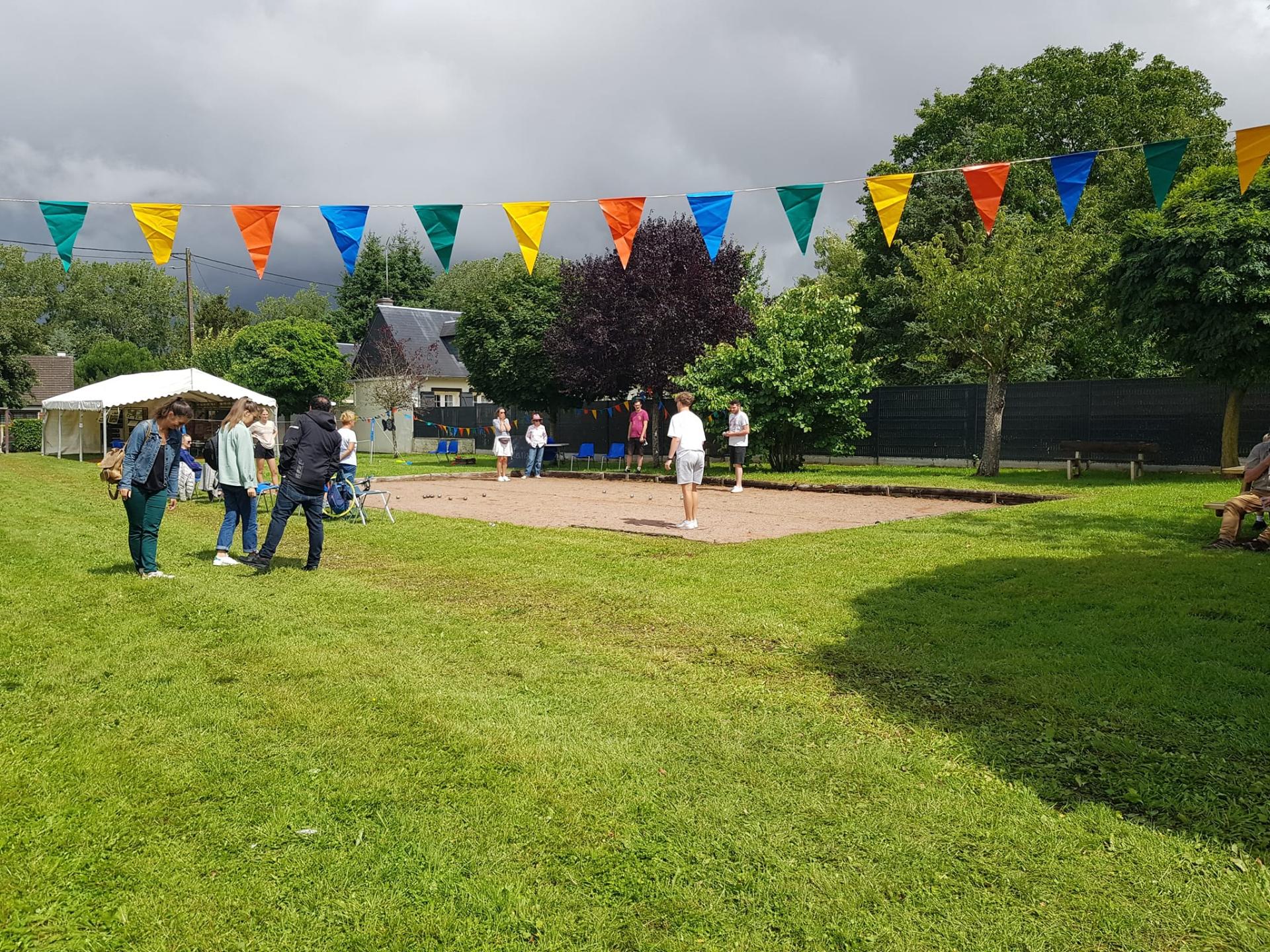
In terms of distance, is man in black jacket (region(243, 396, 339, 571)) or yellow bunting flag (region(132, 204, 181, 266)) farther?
yellow bunting flag (region(132, 204, 181, 266))

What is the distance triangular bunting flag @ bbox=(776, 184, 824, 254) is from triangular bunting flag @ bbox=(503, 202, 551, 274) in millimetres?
3017

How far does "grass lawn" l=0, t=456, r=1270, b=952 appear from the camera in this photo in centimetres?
265

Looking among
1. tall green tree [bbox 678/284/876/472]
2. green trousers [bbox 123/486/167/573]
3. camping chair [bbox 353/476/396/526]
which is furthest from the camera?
tall green tree [bbox 678/284/876/472]

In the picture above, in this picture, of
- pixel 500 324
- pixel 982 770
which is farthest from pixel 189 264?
pixel 982 770

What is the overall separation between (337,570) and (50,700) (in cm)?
387

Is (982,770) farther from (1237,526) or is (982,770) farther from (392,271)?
(392,271)

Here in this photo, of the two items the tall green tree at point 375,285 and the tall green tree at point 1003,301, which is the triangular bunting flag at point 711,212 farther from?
the tall green tree at point 375,285

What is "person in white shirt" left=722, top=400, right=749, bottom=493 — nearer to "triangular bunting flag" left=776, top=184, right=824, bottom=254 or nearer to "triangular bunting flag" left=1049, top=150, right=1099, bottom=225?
"triangular bunting flag" left=776, top=184, right=824, bottom=254

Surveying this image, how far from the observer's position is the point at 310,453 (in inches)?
322

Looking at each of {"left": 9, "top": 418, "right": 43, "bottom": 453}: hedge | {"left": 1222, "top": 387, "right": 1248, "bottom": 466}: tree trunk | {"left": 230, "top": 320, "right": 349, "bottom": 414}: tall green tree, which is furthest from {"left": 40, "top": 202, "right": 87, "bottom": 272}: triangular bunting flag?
{"left": 9, "top": 418, "right": 43, "bottom": 453}: hedge

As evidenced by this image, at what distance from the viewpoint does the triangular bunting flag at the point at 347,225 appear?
37.3ft

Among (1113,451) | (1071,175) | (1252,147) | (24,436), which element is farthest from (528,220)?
(24,436)

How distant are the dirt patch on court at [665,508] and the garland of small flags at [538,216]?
352cm

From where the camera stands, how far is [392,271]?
71.2 metres
